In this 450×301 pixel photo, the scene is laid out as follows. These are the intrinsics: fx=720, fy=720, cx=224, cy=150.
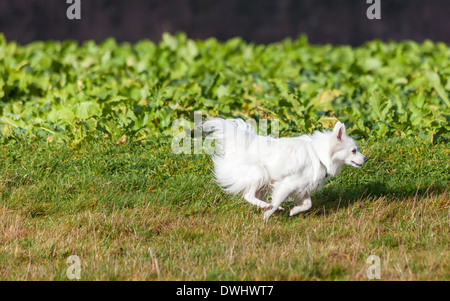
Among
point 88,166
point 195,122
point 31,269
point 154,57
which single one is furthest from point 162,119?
point 154,57

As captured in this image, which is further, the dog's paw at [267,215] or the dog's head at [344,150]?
the dog's paw at [267,215]

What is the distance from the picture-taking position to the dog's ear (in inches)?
235

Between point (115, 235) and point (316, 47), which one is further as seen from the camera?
point (316, 47)

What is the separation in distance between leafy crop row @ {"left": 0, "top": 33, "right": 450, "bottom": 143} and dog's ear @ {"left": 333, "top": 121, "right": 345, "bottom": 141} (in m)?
1.99

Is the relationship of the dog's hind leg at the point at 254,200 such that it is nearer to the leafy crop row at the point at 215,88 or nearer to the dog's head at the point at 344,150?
the dog's head at the point at 344,150

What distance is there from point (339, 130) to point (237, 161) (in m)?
0.89

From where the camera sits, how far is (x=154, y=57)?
12.3 m

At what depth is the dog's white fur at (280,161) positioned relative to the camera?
6.03 meters

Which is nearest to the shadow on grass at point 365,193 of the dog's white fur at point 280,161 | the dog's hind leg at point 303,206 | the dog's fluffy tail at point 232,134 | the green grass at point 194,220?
the green grass at point 194,220

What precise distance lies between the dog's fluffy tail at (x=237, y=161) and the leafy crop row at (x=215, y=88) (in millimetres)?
1889

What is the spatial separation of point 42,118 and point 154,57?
158 inches

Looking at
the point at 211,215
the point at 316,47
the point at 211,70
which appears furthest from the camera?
the point at 316,47

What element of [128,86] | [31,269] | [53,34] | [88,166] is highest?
[53,34]

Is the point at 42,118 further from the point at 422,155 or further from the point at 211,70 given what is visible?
the point at 422,155
